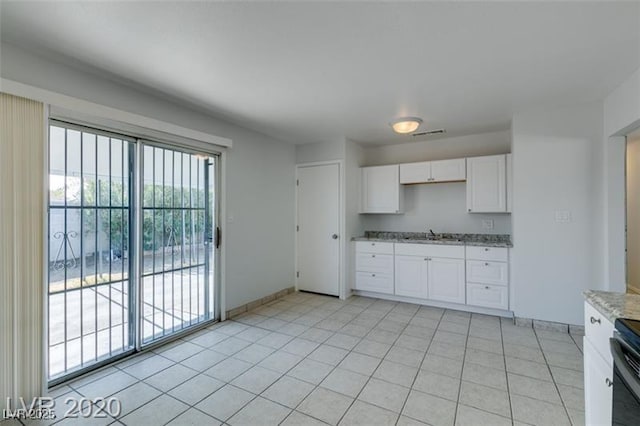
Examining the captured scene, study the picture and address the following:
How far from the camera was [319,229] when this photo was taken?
4.64 metres

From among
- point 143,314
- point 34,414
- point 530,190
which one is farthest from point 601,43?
point 34,414

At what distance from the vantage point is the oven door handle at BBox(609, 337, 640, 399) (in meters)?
0.96

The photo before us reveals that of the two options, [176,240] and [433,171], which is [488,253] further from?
[176,240]

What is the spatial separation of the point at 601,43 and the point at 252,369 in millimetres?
3482

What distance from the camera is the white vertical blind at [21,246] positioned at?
6.08 feet

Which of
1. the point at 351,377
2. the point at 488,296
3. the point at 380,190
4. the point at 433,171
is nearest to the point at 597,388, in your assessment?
the point at 351,377

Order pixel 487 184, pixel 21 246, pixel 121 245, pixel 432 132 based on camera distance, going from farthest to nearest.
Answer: pixel 432 132 < pixel 487 184 < pixel 121 245 < pixel 21 246

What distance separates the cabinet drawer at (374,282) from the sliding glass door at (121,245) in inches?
85.1

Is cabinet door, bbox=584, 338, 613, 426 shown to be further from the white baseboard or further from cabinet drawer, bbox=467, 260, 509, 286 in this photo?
the white baseboard

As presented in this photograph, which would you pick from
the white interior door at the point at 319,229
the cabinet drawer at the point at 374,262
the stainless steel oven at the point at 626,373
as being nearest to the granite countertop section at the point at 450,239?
the cabinet drawer at the point at 374,262

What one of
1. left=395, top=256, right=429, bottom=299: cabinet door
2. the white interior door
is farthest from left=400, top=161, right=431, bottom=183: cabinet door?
left=395, top=256, right=429, bottom=299: cabinet door

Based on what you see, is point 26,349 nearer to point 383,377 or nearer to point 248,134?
point 383,377

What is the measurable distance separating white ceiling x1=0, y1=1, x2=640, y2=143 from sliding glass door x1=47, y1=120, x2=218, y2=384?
2.30ft

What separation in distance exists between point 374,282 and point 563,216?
2435 mm
